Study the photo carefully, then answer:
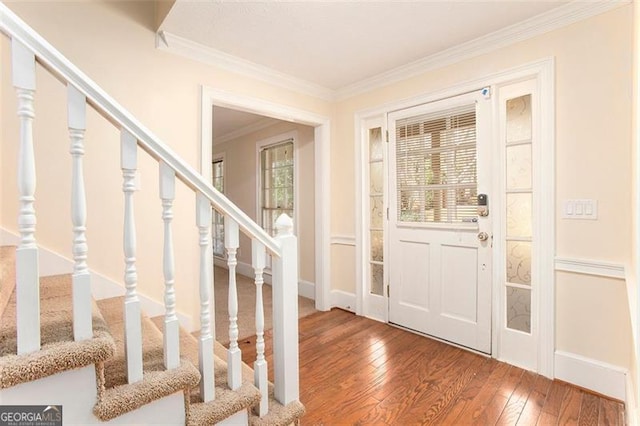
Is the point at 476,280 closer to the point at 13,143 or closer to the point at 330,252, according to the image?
the point at 330,252

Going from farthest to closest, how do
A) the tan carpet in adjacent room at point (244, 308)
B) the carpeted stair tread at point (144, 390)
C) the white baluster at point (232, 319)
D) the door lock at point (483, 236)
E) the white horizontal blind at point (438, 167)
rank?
the tan carpet in adjacent room at point (244, 308) < the white horizontal blind at point (438, 167) < the door lock at point (483, 236) < the white baluster at point (232, 319) < the carpeted stair tread at point (144, 390)

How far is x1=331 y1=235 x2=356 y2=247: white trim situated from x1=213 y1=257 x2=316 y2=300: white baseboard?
758 mm

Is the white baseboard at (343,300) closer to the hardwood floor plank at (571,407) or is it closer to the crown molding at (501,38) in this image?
the hardwood floor plank at (571,407)

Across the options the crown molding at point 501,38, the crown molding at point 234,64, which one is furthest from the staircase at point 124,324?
the crown molding at point 501,38

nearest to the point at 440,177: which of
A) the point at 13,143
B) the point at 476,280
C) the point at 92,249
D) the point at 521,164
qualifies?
the point at 521,164

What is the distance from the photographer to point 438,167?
8.52ft

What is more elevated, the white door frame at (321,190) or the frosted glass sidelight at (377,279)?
the white door frame at (321,190)

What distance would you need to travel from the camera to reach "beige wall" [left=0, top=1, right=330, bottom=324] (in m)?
1.81

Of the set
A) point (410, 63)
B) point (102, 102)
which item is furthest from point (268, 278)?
point (102, 102)

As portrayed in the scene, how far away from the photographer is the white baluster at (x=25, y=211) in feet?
2.75

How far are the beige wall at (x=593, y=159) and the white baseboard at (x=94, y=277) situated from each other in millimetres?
2673

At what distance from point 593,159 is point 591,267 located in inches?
25.7

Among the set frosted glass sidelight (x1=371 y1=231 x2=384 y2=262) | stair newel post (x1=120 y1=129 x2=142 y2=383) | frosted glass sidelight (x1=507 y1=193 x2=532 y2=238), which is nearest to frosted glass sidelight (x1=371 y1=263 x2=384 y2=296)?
frosted glass sidelight (x1=371 y1=231 x2=384 y2=262)

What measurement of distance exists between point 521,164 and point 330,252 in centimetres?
196
